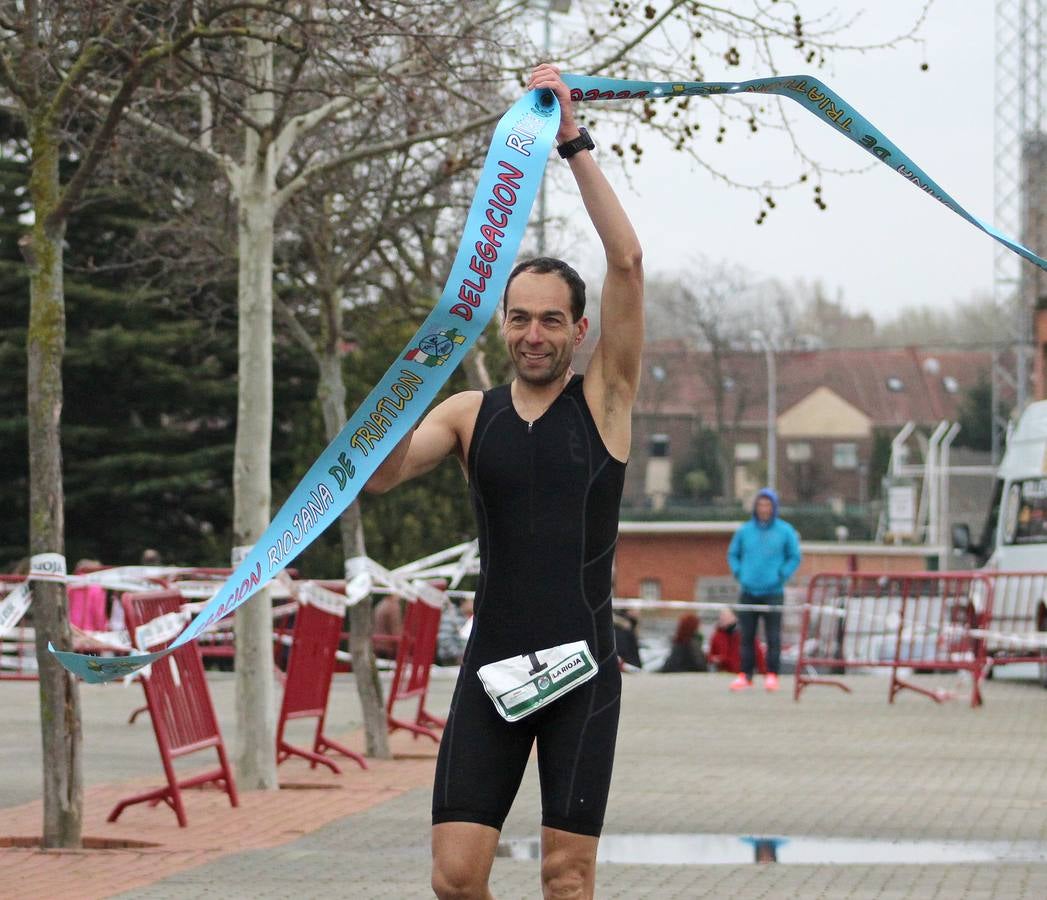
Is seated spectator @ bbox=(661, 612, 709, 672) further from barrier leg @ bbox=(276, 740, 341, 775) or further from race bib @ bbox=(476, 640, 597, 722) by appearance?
race bib @ bbox=(476, 640, 597, 722)

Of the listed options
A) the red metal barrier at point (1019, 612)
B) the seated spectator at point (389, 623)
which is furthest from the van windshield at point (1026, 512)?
the seated spectator at point (389, 623)

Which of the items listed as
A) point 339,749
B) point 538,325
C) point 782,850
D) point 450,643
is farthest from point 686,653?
point 538,325

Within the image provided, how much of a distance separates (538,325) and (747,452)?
92821 mm

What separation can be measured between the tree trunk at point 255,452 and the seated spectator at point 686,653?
45.1 feet

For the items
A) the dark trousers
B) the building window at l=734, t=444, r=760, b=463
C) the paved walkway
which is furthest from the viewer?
the building window at l=734, t=444, r=760, b=463

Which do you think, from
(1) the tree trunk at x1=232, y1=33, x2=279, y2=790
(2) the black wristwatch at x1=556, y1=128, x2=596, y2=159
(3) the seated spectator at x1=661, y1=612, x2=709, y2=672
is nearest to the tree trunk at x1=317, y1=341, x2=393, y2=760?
(1) the tree trunk at x1=232, y1=33, x2=279, y2=790

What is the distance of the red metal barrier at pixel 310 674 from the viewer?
11.6 metres

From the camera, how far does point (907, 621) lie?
1788 cm

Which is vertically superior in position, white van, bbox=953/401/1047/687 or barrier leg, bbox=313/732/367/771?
white van, bbox=953/401/1047/687

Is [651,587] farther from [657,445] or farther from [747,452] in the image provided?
[747,452]

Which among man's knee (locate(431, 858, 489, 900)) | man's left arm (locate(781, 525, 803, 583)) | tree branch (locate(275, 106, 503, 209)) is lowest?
man's knee (locate(431, 858, 489, 900))

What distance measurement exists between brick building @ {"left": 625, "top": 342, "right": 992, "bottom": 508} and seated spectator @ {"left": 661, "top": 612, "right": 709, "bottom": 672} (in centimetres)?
6313

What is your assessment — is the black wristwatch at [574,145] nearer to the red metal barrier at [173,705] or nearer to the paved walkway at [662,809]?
the paved walkway at [662,809]

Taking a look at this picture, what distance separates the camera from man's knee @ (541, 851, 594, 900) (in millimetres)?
4660
